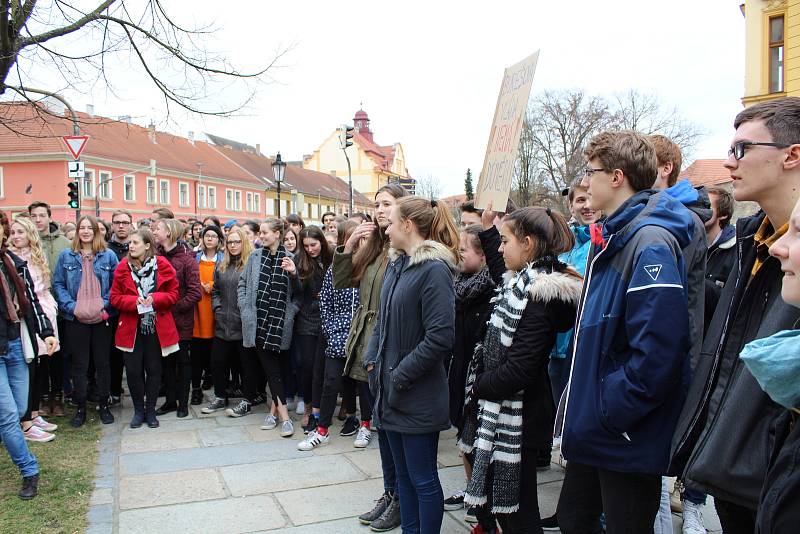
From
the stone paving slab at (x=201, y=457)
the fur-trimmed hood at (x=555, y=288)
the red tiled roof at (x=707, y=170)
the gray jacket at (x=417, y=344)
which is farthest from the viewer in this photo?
the red tiled roof at (x=707, y=170)

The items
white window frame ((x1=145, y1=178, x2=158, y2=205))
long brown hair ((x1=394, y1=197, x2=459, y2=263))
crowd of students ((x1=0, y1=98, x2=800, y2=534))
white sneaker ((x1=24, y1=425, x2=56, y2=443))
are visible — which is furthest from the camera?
white window frame ((x1=145, y1=178, x2=158, y2=205))

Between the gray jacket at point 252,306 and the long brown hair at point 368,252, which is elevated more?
the long brown hair at point 368,252

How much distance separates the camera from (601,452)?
2.48 metres

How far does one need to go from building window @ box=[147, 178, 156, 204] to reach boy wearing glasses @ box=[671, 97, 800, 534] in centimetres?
5114

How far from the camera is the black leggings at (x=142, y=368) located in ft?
21.5

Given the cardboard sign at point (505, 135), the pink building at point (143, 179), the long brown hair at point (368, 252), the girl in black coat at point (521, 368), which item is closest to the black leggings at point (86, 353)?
the long brown hair at point (368, 252)

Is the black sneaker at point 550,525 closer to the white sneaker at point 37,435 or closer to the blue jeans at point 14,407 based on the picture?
the blue jeans at point 14,407

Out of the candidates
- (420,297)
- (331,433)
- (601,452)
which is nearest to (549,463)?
(331,433)

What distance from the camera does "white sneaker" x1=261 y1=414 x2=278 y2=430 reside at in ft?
21.4

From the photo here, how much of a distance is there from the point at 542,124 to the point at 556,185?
4.40 metres

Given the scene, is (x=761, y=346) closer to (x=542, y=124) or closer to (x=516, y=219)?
(x=516, y=219)

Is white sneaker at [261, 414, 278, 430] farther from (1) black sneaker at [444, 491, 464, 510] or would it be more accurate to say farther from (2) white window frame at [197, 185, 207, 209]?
(2) white window frame at [197, 185, 207, 209]

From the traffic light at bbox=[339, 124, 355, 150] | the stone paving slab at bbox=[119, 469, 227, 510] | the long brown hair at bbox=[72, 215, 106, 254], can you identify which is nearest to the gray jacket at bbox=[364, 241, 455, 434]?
the stone paving slab at bbox=[119, 469, 227, 510]

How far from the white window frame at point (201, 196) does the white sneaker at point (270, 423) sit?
5156 centimetres
